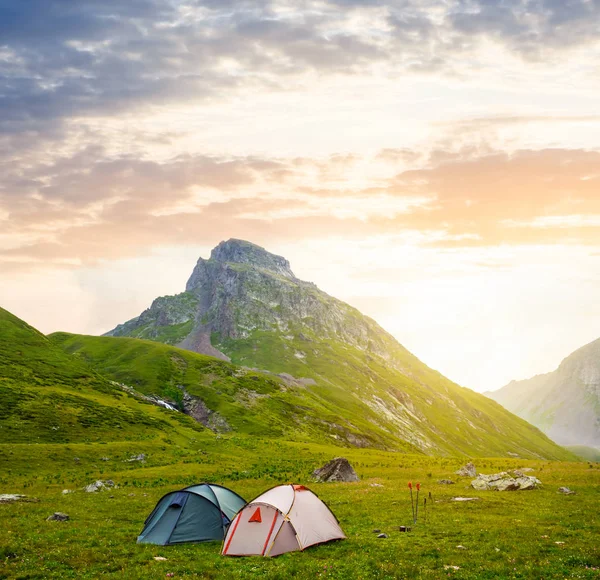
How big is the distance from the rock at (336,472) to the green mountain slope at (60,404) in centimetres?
3643

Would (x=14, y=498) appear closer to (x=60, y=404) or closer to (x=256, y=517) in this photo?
(x=256, y=517)

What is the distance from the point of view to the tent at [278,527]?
23.2 metres

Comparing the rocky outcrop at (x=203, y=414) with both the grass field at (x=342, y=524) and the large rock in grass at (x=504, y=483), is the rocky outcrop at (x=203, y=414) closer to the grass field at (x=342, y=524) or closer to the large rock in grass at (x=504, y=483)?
the grass field at (x=342, y=524)

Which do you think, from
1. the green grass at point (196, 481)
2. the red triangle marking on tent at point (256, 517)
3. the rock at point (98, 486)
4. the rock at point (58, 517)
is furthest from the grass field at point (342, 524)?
the red triangle marking on tent at point (256, 517)

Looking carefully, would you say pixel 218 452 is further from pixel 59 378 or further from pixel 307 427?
pixel 307 427

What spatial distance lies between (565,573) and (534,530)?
7.92 m

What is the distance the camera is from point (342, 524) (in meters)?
29.5

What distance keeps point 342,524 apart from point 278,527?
7.57 meters

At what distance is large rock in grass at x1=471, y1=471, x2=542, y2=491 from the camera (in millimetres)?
40969

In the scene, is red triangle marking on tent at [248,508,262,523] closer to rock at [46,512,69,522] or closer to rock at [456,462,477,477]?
rock at [46,512,69,522]

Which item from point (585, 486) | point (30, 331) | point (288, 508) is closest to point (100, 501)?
point (288, 508)

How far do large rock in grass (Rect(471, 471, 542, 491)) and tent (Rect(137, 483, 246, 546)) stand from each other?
26.3m

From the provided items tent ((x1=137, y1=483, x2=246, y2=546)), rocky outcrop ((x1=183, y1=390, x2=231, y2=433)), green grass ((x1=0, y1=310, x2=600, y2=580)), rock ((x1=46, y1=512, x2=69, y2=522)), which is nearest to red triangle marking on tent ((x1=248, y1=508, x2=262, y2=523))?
green grass ((x1=0, y1=310, x2=600, y2=580))

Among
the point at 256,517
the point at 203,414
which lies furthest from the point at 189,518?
the point at 203,414
